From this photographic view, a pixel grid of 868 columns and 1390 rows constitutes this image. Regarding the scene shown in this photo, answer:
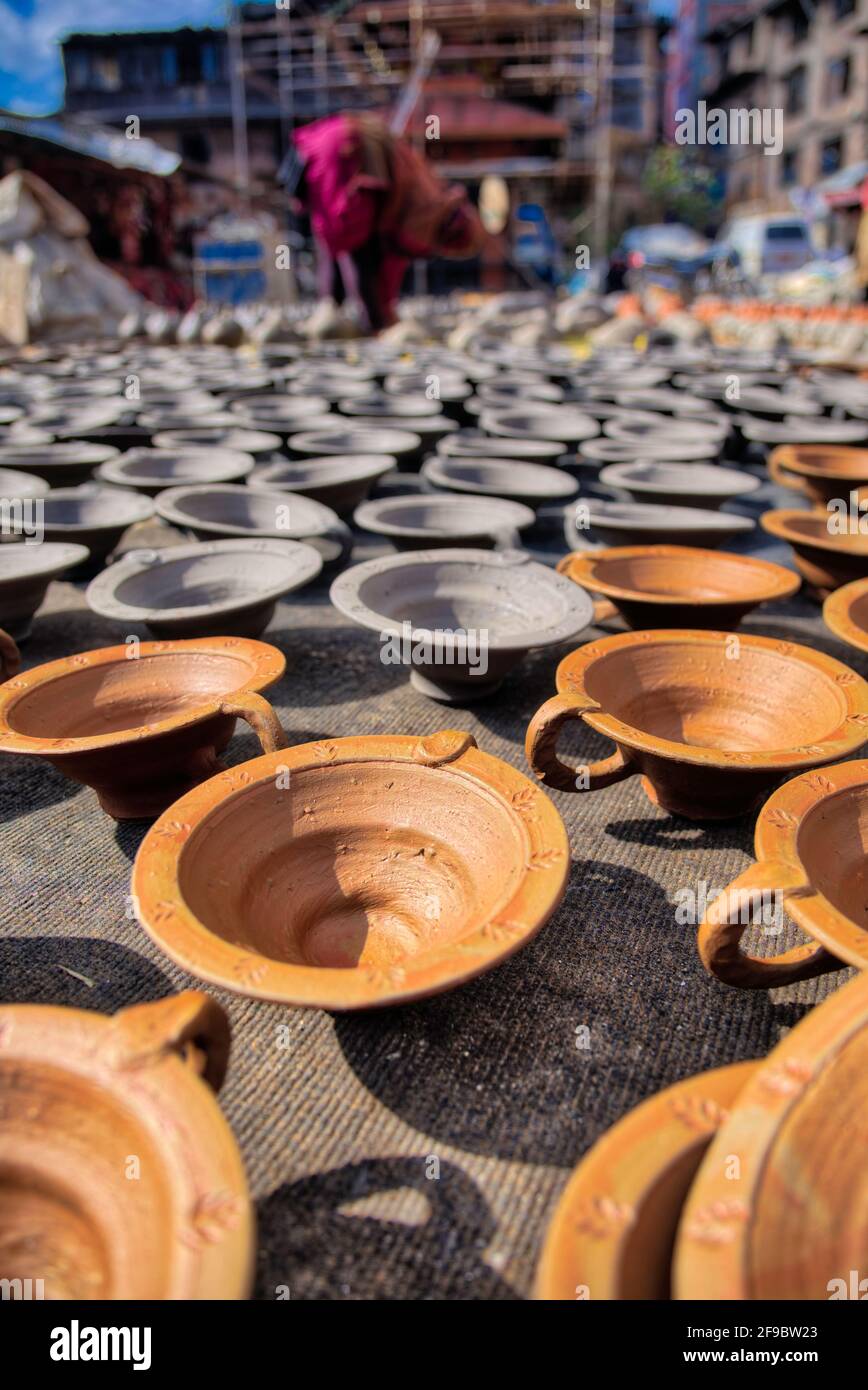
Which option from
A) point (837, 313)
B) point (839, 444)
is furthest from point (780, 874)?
point (837, 313)

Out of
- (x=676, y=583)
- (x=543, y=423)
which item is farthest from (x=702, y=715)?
(x=543, y=423)

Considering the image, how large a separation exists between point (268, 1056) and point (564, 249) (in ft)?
136

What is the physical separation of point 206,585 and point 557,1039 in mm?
2932

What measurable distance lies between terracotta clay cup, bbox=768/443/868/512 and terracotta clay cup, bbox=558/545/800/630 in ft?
6.86

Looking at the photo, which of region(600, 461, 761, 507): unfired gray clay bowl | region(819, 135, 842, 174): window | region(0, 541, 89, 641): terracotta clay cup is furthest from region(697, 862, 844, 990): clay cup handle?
region(819, 135, 842, 174): window

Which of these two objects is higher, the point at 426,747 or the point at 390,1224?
the point at 426,747

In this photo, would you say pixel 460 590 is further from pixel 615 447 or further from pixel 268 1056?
pixel 615 447

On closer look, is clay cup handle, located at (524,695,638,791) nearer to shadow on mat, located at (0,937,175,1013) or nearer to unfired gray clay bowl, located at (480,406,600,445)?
shadow on mat, located at (0,937,175,1013)

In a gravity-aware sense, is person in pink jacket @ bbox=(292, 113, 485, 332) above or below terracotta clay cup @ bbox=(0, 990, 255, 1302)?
above

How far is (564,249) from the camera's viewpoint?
3753 cm

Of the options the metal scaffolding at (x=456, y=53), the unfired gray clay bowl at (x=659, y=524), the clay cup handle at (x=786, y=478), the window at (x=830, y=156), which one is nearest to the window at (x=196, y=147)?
the metal scaffolding at (x=456, y=53)

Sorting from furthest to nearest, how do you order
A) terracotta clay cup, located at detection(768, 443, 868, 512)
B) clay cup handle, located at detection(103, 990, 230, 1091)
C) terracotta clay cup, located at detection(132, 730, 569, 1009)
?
terracotta clay cup, located at detection(768, 443, 868, 512), terracotta clay cup, located at detection(132, 730, 569, 1009), clay cup handle, located at detection(103, 990, 230, 1091)

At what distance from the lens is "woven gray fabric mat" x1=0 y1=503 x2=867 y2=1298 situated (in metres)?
1.67

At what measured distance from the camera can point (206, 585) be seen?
4242 mm
